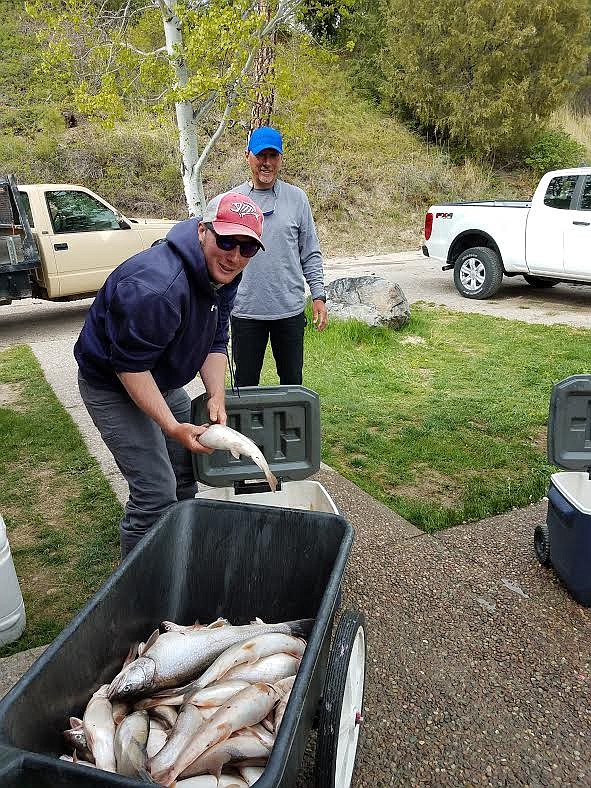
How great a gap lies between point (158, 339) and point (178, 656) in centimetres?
114

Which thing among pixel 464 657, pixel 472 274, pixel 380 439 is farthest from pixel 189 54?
pixel 464 657

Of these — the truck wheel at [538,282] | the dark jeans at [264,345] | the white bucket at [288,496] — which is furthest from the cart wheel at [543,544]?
the truck wheel at [538,282]

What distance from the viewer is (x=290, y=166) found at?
20906 millimetres

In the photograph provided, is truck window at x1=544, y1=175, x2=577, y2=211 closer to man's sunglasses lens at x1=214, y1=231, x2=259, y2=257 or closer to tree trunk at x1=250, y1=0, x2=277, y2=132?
tree trunk at x1=250, y1=0, x2=277, y2=132

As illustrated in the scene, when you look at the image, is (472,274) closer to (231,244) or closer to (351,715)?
(231,244)

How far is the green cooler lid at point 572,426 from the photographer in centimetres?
315

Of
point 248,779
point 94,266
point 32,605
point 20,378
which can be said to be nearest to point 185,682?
point 248,779

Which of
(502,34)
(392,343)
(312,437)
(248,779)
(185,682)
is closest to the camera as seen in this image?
(248,779)

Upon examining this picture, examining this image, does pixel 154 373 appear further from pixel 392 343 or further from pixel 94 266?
pixel 94 266

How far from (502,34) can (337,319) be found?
18.0 meters

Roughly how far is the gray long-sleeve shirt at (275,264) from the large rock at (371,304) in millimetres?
4445

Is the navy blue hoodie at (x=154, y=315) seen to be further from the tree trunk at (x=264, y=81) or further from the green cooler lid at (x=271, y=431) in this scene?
the tree trunk at (x=264, y=81)

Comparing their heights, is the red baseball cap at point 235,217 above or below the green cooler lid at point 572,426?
above

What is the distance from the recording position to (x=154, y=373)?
2848 millimetres
